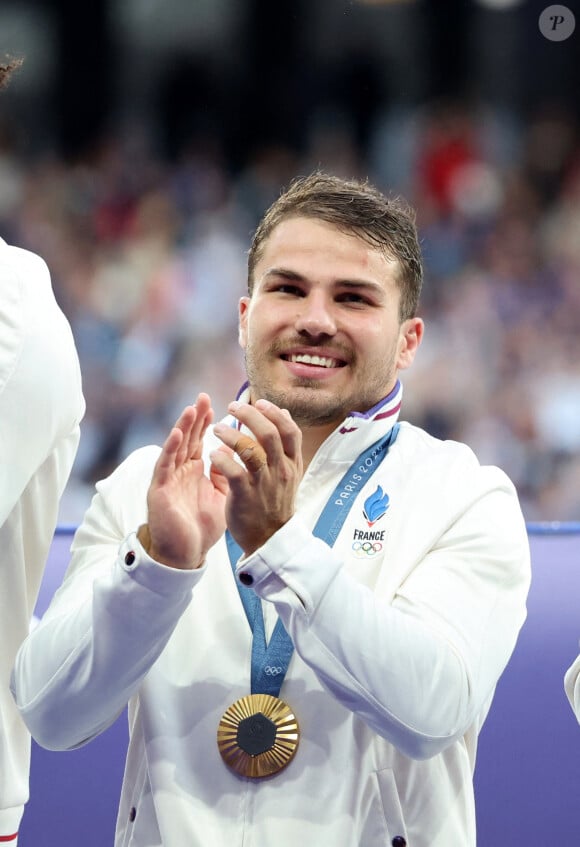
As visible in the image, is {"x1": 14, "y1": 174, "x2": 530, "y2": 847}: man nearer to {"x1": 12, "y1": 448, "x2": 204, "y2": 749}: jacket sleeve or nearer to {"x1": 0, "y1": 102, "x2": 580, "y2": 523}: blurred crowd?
{"x1": 12, "y1": 448, "x2": 204, "y2": 749}: jacket sleeve

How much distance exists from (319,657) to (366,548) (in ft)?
1.22

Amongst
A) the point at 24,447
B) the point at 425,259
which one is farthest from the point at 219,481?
the point at 425,259

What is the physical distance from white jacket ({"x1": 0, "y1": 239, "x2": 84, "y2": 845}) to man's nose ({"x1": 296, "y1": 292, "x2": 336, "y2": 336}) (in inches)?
19.0

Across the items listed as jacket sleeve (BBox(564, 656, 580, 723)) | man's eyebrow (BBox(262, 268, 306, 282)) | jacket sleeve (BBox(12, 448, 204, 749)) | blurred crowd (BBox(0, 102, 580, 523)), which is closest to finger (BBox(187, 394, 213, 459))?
jacket sleeve (BBox(12, 448, 204, 749))

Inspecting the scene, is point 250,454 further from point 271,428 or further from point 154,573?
point 154,573

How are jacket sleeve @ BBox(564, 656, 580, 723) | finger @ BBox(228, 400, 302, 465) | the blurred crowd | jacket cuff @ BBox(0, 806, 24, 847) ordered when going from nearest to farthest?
1. finger @ BBox(228, 400, 302, 465)
2. jacket cuff @ BBox(0, 806, 24, 847)
3. jacket sleeve @ BBox(564, 656, 580, 723)
4. the blurred crowd

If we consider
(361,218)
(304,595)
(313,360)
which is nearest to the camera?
(304,595)

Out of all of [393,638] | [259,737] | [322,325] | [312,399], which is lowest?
[259,737]

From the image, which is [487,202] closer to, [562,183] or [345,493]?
[562,183]

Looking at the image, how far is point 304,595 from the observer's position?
1896 mm

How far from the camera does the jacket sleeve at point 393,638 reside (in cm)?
191

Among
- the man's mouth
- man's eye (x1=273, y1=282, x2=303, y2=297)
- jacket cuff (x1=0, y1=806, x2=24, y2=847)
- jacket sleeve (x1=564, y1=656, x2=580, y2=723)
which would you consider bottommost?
jacket cuff (x1=0, y1=806, x2=24, y2=847)

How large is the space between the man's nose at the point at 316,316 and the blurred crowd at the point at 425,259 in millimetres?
4539

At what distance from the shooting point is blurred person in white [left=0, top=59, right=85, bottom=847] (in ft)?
6.49
